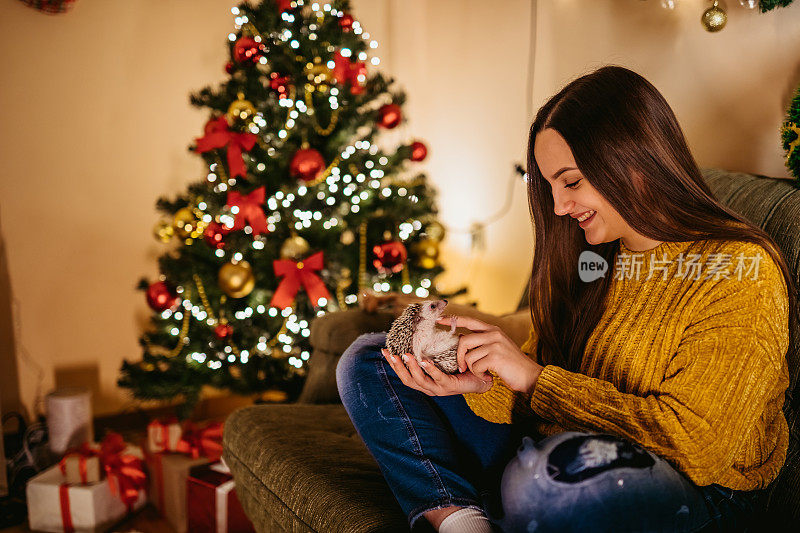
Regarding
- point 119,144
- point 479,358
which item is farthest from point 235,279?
point 479,358

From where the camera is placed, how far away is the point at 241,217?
1915 mm

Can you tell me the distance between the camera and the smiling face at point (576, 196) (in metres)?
0.98

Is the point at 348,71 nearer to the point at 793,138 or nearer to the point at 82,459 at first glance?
the point at 793,138

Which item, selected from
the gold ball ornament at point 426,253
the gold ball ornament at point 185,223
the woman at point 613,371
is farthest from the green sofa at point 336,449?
the gold ball ornament at point 185,223

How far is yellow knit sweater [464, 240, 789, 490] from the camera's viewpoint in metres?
0.79

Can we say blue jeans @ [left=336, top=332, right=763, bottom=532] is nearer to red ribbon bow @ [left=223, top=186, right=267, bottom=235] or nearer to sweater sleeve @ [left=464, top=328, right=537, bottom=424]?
sweater sleeve @ [left=464, top=328, right=537, bottom=424]

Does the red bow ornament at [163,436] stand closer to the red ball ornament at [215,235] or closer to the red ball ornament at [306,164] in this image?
the red ball ornament at [215,235]

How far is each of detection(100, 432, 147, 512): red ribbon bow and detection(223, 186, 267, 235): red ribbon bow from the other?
2.53 ft

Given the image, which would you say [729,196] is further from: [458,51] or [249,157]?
[458,51]

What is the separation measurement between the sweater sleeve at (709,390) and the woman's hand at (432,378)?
13cm

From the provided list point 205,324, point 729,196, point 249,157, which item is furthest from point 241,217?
point 729,196

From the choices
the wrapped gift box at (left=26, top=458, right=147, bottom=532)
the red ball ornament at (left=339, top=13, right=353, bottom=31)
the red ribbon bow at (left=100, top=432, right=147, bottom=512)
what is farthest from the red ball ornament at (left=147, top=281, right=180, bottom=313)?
the red ball ornament at (left=339, top=13, right=353, bottom=31)

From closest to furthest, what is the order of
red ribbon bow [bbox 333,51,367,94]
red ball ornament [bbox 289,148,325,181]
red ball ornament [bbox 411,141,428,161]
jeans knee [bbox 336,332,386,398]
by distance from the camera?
jeans knee [bbox 336,332,386,398] → red ball ornament [bbox 289,148,325,181] → red ribbon bow [bbox 333,51,367,94] → red ball ornament [bbox 411,141,428,161]

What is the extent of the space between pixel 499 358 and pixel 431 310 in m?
0.14
